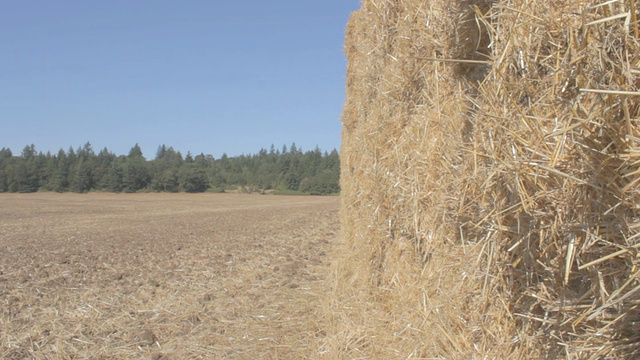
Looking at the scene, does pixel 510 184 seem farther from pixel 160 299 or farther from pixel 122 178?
pixel 122 178

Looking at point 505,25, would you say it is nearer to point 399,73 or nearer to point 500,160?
point 500,160

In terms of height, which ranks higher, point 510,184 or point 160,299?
point 510,184

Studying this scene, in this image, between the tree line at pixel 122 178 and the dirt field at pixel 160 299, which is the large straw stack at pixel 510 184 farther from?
the tree line at pixel 122 178

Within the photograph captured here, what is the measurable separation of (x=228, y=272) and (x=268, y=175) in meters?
70.6

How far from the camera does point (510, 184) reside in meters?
2.13

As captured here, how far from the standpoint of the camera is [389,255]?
4.04 meters

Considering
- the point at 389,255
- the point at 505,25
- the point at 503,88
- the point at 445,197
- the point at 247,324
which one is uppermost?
the point at 505,25

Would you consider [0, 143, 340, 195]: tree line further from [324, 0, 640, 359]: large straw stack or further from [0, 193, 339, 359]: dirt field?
[324, 0, 640, 359]: large straw stack

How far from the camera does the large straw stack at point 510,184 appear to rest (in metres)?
1.74

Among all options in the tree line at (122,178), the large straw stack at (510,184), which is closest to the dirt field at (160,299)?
the large straw stack at (510,184)

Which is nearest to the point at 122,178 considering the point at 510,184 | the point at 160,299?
the point at 160,299

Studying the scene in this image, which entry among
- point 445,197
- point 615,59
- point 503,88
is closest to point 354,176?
point 445,197

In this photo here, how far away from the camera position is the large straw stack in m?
1.74

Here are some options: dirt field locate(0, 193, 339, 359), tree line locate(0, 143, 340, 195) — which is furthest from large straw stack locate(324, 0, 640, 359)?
tree line locate(0, 143, 340, 195)
